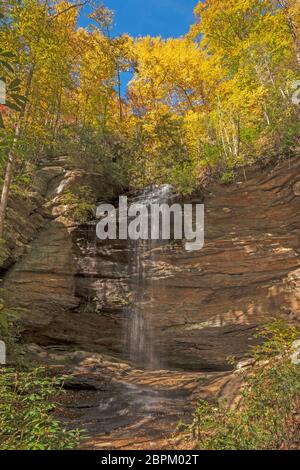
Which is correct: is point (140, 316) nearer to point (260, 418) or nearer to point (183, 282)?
point (183, 282)

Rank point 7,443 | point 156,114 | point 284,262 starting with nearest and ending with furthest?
Answer: point 7,443 < point 284,262 < point 156,114

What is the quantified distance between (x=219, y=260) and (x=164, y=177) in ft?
19.8

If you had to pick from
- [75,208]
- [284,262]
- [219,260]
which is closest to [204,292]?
[219,260]

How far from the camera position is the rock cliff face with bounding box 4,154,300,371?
9.98 m

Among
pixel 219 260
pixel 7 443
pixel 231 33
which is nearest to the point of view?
pixel 7 443

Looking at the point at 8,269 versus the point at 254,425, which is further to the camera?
the point at 8,269

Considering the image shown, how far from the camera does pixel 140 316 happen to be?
10.9m

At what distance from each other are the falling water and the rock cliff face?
72mm

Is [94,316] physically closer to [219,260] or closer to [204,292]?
[204,292]

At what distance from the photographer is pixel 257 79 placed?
15.8 metres

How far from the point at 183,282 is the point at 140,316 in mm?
1790

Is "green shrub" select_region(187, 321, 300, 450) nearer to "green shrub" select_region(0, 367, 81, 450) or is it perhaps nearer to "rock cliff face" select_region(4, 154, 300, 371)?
"green shrub" select_region(0, 367, 81, 450)

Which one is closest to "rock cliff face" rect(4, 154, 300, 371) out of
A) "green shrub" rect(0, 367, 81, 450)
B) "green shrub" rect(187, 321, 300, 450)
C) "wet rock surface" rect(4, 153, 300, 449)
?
"wet rock surface" rect(4, 153, 300, 449)

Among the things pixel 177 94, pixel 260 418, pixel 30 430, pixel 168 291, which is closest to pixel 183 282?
pixel 168 291
